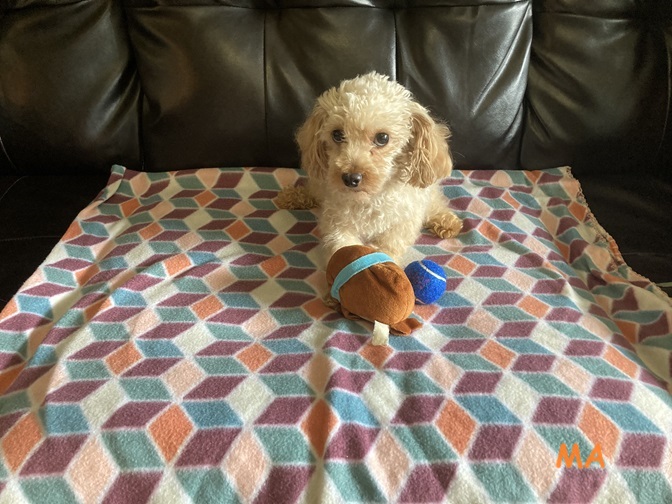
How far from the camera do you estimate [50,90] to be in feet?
5.26

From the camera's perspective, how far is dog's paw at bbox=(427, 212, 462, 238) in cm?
Answer: 146

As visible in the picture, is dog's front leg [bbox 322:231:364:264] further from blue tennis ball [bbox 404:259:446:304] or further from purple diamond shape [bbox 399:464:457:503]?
purple diamond shape [bbox 399:464:457:503]

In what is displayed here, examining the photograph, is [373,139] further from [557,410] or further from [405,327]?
[557,410]

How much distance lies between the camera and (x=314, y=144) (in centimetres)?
136

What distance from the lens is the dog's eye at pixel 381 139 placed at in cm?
129

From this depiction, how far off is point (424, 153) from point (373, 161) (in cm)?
13

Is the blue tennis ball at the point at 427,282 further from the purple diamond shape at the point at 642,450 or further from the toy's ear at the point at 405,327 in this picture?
the purple diamond shape at the point at 642,450

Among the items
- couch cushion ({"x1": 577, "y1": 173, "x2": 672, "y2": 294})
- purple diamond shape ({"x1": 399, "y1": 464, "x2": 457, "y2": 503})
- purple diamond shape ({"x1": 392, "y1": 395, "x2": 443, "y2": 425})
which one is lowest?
purple diamond shape ({"x1": 399, "y1": 464, "x2": 457, "y2": 503})

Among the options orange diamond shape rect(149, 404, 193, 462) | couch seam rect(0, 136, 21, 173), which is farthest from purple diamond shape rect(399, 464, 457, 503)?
couch seam rect(0, 136, 21, 173)

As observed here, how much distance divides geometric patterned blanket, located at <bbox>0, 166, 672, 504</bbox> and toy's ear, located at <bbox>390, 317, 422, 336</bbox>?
0.06 feet

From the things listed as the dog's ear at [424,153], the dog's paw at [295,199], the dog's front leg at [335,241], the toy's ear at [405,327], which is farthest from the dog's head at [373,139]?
the toy's ear at [405,327]

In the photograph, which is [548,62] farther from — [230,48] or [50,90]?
[50,90]

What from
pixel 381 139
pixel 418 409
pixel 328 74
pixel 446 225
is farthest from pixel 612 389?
pixel 328 74

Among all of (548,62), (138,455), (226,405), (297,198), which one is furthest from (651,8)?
(138,455)
